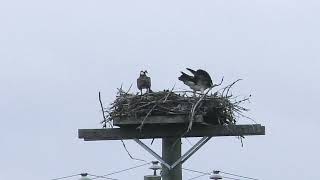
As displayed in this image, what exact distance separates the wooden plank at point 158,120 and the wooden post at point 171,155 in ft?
0.51

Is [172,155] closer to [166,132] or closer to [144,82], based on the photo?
[166,132]

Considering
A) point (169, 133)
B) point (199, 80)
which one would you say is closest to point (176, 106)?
point (169, 133)

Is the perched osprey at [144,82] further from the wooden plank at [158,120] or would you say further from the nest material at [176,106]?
the wooden plank at [158,120]

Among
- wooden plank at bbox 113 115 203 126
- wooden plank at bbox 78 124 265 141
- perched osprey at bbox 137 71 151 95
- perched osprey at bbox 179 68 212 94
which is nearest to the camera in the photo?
Answer: wooden plank at bbox 113 115 203 126

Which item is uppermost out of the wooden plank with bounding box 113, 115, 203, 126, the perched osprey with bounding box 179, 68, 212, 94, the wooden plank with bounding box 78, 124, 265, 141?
the perched osprey with bounding box 179, 68, 212, 94

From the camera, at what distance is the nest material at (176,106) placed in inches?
170

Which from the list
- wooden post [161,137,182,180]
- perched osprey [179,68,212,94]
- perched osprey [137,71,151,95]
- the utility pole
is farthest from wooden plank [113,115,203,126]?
perched osprey [137,71,151,95]

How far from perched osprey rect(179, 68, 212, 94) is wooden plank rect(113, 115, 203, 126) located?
1542 millimetres

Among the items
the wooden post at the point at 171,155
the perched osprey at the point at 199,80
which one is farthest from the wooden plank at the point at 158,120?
the perched osprey at the point at 199,80

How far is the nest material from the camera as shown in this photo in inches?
170

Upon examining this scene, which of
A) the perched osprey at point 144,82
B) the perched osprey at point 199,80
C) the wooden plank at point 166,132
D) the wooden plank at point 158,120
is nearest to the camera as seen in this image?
the wooden plank at point 158,120

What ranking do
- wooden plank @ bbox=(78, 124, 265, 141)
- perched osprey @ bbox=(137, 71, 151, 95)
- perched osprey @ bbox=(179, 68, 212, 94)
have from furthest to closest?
perched osprey @ bbox=(137, 71, 151, 95) → perched osprey @ bbox=(179, 68, 212, 94) → wooden plank @ bbox=(78, 124, 265, 141)

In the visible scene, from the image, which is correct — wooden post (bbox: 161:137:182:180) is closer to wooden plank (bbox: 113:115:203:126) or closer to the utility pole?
the utility pole

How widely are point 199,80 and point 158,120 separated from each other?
1924 mm
